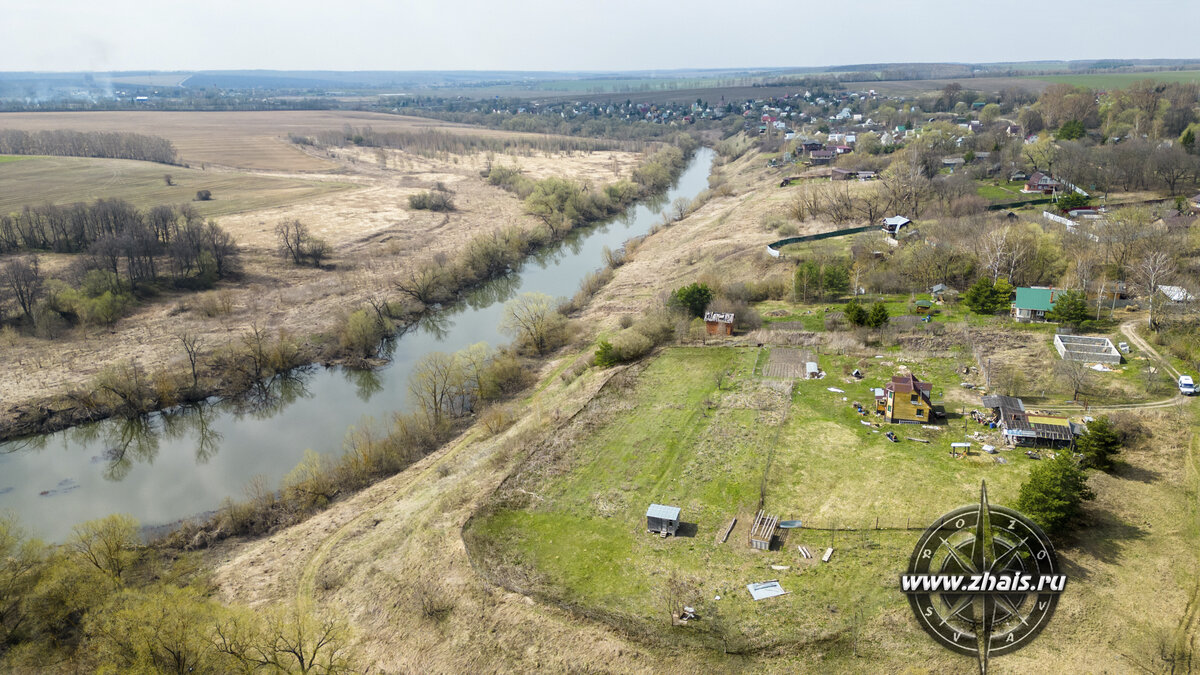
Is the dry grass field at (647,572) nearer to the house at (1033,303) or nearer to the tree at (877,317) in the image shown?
the tree at (877,317)

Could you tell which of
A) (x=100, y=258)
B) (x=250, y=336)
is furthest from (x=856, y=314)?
(x=100, y=258)

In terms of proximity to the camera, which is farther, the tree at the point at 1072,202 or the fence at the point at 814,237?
the tree at the point at 1072,202

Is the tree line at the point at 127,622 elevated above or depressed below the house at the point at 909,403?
below

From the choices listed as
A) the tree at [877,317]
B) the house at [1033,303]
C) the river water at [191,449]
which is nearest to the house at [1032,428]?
the tree at [877,317]

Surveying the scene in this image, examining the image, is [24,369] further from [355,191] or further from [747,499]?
[355,191]

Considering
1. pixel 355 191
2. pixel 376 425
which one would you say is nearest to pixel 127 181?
pixel 355 191

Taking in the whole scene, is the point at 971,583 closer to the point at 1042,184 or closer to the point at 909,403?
the point at 909,403
